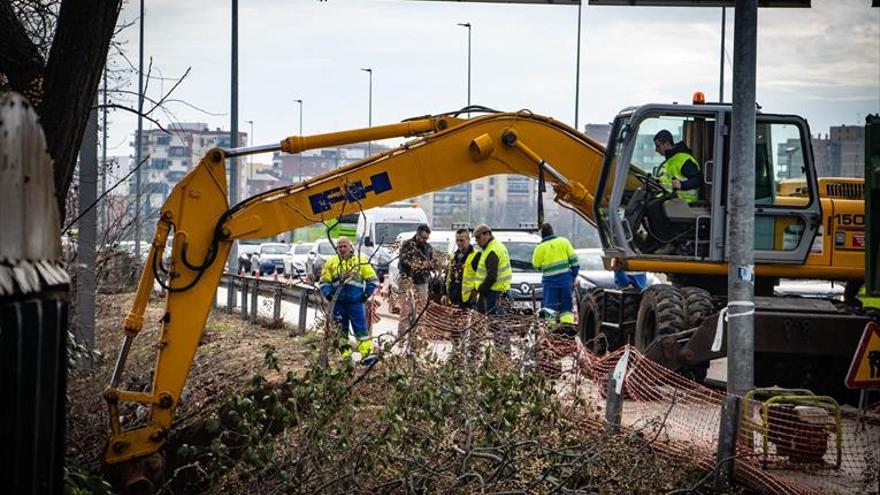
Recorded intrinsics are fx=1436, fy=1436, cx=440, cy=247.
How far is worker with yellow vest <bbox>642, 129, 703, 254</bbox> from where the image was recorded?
14.4 metres

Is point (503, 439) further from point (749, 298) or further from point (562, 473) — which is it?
point (749, 298)

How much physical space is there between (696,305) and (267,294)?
42.8ft

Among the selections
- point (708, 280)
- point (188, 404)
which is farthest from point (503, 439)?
point (708, 280)

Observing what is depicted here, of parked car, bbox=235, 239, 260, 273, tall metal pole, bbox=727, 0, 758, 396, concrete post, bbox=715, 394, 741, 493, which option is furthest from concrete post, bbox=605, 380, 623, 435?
parked car, bbox=235, 239, 260, 273

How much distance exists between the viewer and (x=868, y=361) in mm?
8844

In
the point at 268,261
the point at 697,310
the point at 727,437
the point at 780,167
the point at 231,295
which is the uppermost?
the point at 780,167

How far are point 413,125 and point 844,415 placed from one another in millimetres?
4641

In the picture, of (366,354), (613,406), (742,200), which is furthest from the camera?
(366,354)

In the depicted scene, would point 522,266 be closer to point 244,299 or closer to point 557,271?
point 244,299

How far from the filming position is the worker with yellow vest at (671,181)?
14.4 metres

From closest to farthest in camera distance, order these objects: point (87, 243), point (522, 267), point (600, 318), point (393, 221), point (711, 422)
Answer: point (711, 422)
point (87, 243)
point (600, 318)
point (522, 267)
point (393, 221)

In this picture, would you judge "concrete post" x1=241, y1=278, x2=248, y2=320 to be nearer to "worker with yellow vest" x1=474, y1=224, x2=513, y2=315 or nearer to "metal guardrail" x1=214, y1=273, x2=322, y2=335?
"metal guardrail" x1=214, y1=273, x2=322, y2=335

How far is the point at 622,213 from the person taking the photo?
48.2 feet

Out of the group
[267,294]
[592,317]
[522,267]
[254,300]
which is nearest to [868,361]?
[592,317]
